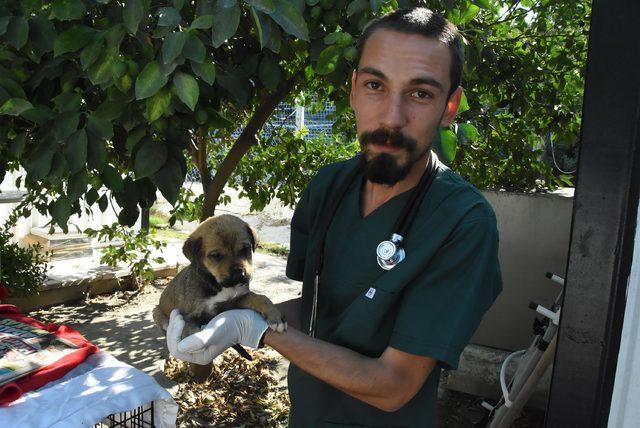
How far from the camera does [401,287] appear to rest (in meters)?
1.99

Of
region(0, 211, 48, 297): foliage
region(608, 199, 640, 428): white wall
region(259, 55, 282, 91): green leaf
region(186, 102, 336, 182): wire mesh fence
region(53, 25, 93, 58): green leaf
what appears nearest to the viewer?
region(608, 199, 640, 428): white wall

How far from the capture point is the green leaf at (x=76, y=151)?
7.43ft

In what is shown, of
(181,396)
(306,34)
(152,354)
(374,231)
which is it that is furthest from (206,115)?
(152,354)

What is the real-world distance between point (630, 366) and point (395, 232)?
81 centimetres

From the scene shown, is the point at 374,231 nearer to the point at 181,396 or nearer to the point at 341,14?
the point at 341,14

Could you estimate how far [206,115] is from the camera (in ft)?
8.65

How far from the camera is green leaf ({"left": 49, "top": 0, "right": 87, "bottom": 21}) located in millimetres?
2146

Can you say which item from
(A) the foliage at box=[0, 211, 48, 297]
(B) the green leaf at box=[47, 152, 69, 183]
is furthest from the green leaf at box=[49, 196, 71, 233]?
(A) the foliage at box=[0, 211, 48, 297]

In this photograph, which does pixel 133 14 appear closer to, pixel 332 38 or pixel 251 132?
pixel 332 38

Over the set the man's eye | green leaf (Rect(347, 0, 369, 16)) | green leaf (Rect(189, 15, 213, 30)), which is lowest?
the man's eye

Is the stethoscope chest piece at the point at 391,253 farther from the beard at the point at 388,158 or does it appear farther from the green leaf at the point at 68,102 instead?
the green leaf at the point at 68,102

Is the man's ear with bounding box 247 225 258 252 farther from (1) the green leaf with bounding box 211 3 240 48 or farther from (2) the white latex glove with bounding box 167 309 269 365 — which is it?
(1) the green leaf with bounding box 211 3 240 48

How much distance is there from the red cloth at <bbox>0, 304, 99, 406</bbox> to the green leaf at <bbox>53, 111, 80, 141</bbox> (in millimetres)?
1018

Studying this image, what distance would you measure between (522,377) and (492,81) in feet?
7.41
